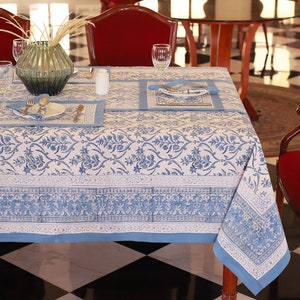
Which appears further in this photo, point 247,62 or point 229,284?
point 247,62

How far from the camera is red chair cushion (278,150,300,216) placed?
2683mm

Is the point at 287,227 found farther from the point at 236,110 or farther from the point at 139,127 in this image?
the point at 139,127

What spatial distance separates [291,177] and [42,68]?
0.99 metres

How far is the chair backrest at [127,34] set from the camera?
142 inches

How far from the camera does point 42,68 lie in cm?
262

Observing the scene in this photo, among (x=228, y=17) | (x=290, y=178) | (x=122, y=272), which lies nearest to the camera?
(x=290, y=178)

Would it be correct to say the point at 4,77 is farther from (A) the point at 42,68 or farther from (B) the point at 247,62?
(B) the point at 247,62

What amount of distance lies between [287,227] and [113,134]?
4.46ft

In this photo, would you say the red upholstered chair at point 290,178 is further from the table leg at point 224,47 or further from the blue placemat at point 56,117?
the table leg at point 224,47

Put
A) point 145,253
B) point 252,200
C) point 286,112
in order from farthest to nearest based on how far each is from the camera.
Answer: point 286,112, point 145,253, point 252,200

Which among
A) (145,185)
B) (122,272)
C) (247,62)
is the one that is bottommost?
(122,272)

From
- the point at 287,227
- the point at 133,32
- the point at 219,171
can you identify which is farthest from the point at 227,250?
the point at 133,32

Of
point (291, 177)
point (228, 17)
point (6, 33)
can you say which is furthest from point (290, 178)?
point (228, 17)

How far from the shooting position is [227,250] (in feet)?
7.64
